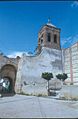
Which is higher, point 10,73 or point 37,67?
point 37,67

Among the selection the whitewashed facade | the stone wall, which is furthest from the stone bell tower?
the whitewashed facade

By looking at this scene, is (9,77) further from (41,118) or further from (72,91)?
(41,118)

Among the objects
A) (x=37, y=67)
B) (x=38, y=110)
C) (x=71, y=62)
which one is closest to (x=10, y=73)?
(x=37, y=67)

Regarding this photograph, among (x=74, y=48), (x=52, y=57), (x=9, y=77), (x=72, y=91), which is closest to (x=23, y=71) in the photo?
(x=9, y=77)

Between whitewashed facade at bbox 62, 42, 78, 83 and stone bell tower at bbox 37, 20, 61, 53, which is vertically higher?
stone bell tower at bbox 37, 20, 61, 53

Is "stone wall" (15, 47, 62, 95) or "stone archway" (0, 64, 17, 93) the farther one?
"stone archway" (0, 64, 17, 93)

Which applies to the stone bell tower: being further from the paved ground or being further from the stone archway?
the paved ground

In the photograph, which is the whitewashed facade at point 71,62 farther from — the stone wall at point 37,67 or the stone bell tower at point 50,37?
the stone bell tower at point 50,37

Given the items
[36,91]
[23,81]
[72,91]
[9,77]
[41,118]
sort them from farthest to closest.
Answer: [9,77]
[23,81]
[36,91]
[72,91]
[41,118]

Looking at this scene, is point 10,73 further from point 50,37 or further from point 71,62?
point 71,62

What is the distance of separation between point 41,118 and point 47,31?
2278cm

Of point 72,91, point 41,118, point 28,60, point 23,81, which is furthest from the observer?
point 28,60

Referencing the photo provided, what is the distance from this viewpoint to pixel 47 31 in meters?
26.9

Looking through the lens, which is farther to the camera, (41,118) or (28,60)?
(28,60)
